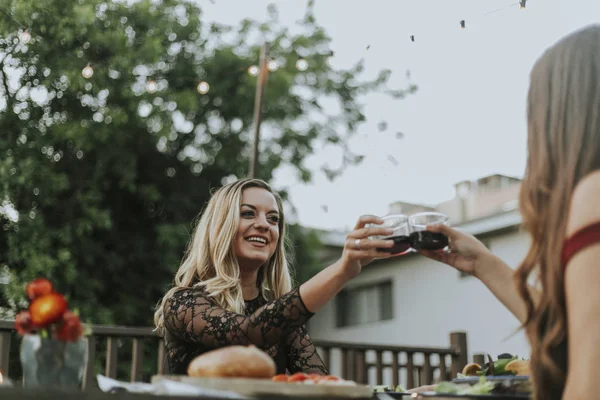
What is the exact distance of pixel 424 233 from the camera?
64.7 inches

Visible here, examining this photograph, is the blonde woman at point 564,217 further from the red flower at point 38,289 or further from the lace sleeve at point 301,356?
the lace sleeve at point 301,356

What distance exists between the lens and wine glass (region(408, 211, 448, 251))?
5.38ft

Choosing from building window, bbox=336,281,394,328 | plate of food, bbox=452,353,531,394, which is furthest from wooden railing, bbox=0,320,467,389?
building window, bbox=336,281,394,328

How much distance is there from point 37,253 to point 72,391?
10417 millimetres

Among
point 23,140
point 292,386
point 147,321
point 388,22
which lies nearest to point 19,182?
point 23,140

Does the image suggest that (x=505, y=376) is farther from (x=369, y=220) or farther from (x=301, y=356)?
(x=301, y=356)

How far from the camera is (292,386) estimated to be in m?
1.29

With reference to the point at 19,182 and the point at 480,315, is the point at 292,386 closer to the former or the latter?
the point at 19,182

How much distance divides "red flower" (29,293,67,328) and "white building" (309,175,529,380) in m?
11.6

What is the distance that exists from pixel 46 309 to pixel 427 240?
830mm

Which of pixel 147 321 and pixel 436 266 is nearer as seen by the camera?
pixel 147 321

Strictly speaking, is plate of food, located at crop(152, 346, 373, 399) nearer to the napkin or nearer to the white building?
the napkin

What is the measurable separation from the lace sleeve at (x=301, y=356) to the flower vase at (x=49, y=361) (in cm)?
124

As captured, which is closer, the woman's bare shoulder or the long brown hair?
the woman's bare shoulder
